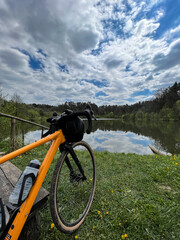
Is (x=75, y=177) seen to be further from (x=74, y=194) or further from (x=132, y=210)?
(x=132, y=210)

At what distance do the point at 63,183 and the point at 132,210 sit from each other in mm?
1289

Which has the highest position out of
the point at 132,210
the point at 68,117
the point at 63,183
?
the point at 68,117

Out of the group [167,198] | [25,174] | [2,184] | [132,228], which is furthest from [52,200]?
[167,198]

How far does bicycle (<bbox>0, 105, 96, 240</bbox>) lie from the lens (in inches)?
33.7

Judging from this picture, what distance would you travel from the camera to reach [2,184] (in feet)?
4.40

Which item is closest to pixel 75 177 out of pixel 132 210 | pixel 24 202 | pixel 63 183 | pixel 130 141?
pixel 63 183

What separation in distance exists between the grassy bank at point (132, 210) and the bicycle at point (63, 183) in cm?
21

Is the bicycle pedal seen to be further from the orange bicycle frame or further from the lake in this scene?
the lake

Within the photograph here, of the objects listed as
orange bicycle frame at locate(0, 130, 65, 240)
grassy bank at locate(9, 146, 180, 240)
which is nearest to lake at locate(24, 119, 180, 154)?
grassy bank at locate(9, 146, 180, 240)

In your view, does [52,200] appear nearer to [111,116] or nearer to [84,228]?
[84,228]

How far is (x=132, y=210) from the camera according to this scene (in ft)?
5.93

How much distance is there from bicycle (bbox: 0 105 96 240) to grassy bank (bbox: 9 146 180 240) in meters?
0.21

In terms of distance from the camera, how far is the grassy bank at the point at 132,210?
4.82ft

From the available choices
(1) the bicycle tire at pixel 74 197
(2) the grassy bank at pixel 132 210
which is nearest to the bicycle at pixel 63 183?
(1) the bicycle tire at pixel 74 197
